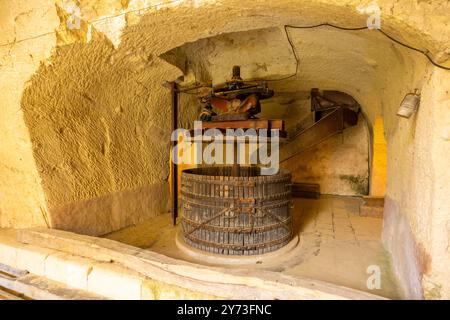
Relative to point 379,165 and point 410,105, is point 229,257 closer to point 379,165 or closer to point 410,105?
point 410,105

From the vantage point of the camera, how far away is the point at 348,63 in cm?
311

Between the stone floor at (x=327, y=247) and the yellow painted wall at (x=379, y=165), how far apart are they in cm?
61

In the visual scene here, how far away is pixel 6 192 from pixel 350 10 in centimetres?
405

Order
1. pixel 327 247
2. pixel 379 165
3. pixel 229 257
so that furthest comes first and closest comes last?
pixel 379 165, pixel 327 247, pixel 229 257

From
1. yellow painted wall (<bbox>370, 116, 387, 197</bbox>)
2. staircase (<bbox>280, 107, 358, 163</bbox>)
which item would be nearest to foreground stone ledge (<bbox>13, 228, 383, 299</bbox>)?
staircase (<bbox>280, 107, 358, 163</bbox>)

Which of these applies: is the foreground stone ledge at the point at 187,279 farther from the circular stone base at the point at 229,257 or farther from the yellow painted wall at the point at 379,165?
the yellow painted wall at the point at 379,165

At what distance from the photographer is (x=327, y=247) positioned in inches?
113

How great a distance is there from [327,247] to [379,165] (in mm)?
2627

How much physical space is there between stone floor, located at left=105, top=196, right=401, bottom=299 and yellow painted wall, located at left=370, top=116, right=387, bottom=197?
61 cm

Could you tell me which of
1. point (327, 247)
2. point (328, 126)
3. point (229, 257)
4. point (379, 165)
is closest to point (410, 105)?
point (327, 247)

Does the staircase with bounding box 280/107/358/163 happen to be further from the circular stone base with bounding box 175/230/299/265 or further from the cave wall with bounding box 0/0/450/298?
the circular stone base with bounding box 175/230/299/265

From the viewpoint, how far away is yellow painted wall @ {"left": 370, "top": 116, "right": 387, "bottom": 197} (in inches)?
179

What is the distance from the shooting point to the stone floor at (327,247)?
7.39 feet
